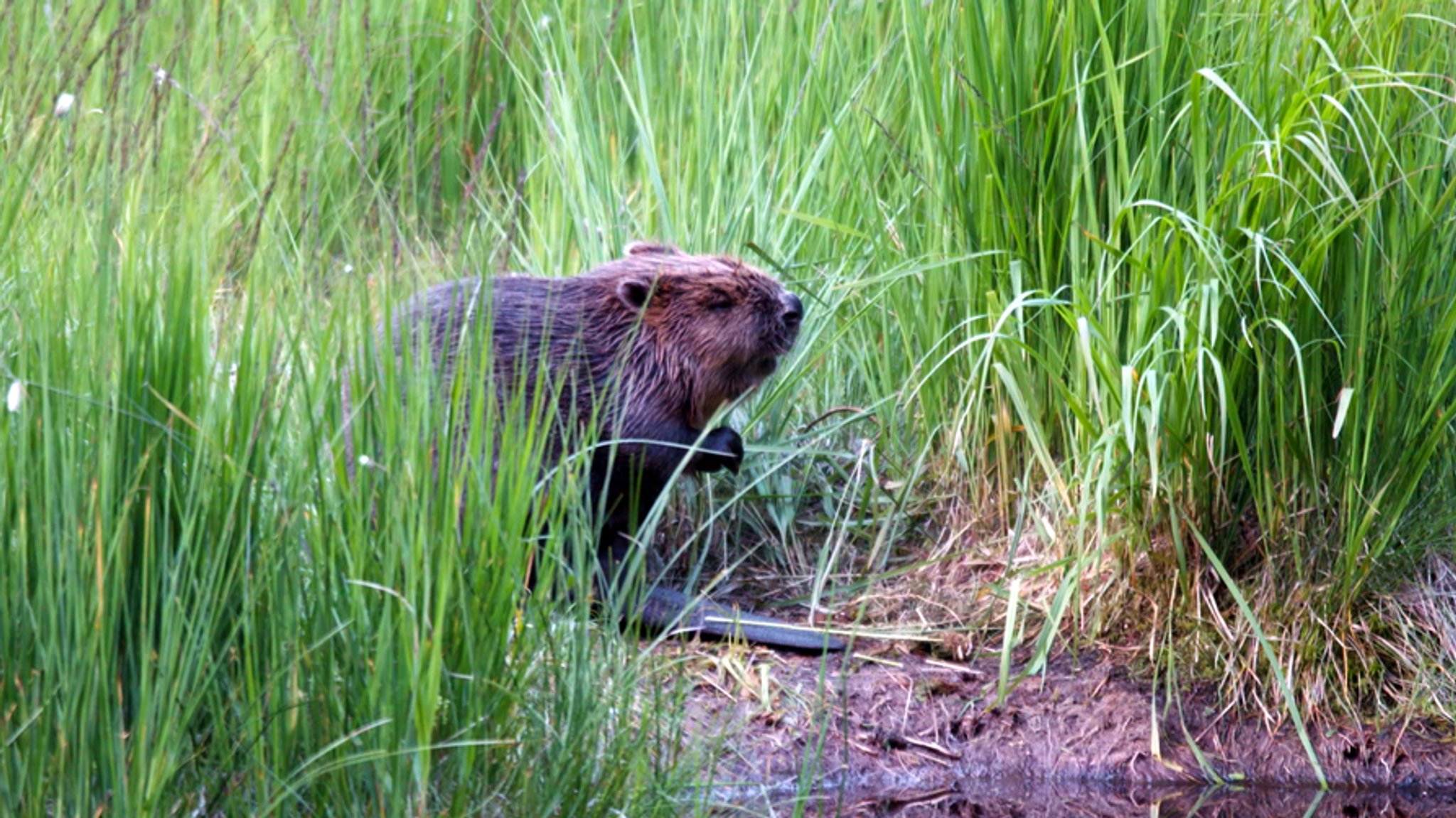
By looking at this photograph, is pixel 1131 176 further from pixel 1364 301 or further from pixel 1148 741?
pixel 1148 741

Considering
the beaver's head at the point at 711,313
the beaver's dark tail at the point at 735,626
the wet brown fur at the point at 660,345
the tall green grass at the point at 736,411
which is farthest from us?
the beaver's head at the point at 711,313

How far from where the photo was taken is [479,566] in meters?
2.10

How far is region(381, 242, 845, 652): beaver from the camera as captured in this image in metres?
3.42

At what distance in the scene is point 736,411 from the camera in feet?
13.1

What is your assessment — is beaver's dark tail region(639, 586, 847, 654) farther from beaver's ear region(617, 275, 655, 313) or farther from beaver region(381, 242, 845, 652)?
beaver's ear region(617, 275, 655, 313)

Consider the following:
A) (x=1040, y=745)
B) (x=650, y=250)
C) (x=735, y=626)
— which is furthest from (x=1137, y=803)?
(x=650, y=250)

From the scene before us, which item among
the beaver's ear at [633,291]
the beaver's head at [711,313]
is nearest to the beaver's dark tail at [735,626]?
the beaver's head at [711,313]

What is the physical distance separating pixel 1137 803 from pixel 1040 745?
8.9 inches

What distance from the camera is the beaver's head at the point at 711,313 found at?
3.60m

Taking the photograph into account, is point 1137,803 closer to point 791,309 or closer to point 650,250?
point 791,309

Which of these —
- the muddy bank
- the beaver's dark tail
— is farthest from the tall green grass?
the beaver's dark tail

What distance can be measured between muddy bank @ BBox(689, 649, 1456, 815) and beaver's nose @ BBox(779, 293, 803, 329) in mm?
735

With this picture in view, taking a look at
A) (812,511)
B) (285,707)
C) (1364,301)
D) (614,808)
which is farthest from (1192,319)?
(285,707)

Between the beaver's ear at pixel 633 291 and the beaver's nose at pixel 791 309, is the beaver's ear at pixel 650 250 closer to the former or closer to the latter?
the beaver's ear at pixel 633 291
